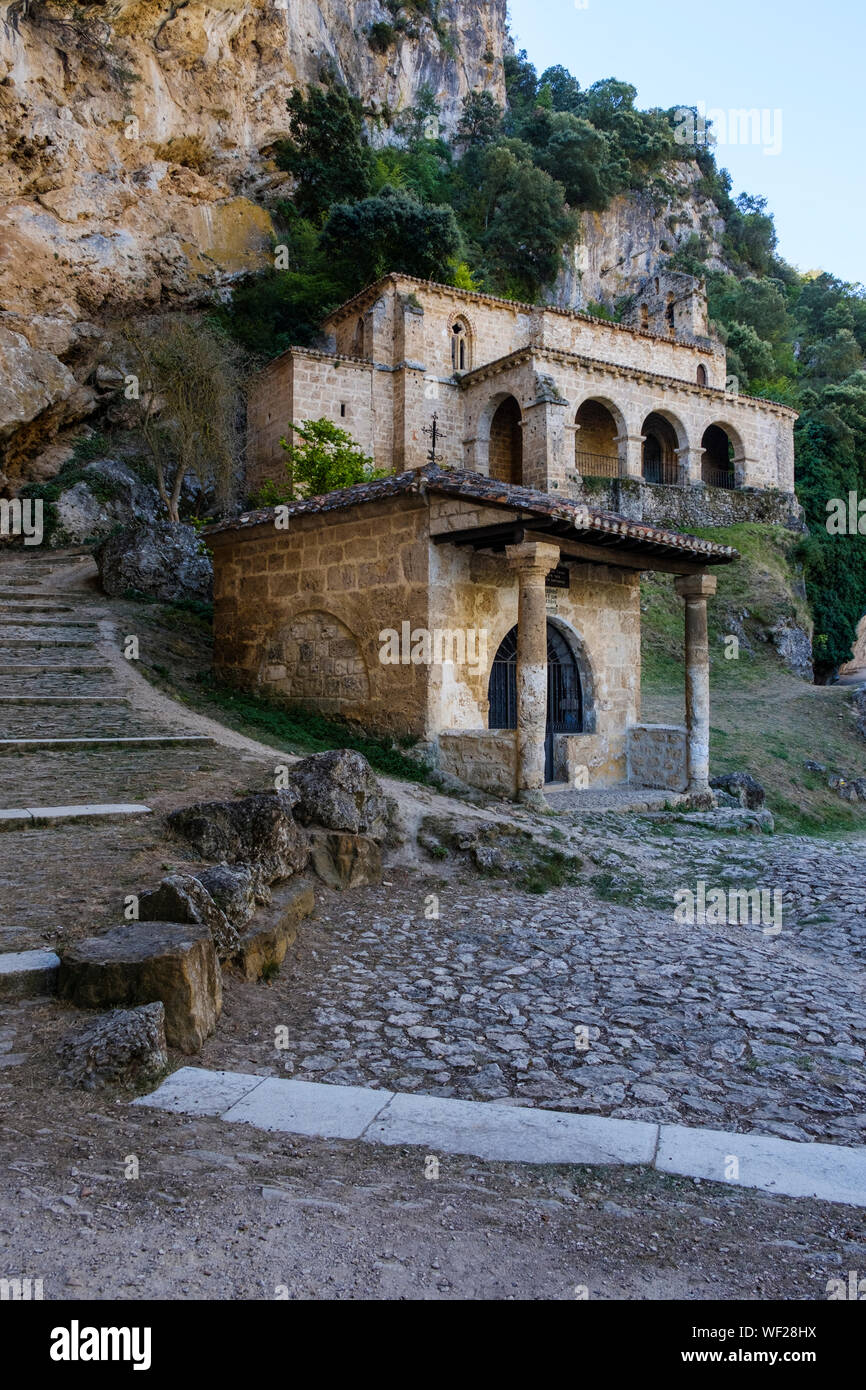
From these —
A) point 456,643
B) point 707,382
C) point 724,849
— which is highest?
point 707,382

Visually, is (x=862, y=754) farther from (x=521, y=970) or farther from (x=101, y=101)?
(x=101, y=101)

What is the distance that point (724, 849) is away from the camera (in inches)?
380

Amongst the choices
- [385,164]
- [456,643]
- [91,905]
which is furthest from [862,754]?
[385,164]

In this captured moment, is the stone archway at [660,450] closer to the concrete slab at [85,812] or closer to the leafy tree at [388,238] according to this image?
the leafy tree at [388,238]

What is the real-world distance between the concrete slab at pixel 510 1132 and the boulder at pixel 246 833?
2.62 m

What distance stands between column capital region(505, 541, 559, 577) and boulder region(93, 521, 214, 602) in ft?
31.9

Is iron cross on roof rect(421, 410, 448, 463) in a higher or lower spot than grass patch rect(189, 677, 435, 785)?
higher

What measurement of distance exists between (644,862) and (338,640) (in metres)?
5.06

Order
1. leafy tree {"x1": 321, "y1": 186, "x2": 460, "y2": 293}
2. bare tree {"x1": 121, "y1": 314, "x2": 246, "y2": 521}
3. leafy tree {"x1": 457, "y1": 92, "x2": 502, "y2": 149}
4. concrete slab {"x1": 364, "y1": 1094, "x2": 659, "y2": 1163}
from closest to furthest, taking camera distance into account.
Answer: concrete slab {"x1": 364, "y1": 1094, "x2": 659, "y2": 1163} < bare tree {"x1": 121, "y1": 314, "x2": 246, "y2": 521} < leafy tree {"x1": 321, "y1": 186, "x2": 460, "y2": 293} < leafy tree {"x1": 457, "y1": 92, "x2": 502, "y2": 149}

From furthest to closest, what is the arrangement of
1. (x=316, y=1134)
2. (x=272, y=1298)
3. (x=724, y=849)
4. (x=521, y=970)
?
(x=724, y=849), (x=521, y=970), (x=316, y=1134), (x=272, y=1298)

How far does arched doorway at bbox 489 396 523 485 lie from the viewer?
99.5 ft

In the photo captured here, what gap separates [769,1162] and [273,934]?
288 centimetres

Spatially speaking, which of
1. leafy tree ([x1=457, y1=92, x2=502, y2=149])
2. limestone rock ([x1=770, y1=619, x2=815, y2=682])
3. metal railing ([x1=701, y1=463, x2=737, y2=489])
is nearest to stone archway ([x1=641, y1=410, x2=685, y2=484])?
metal railing ([x1=701, y1=463, x2=737, y2=489])
